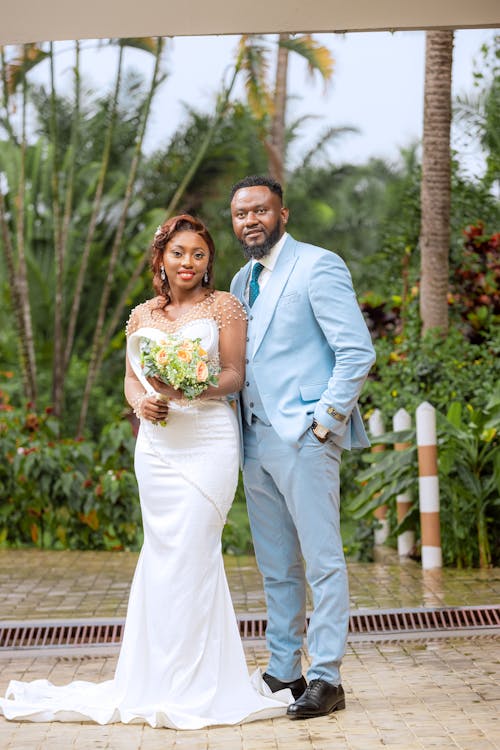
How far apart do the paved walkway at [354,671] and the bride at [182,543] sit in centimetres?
17

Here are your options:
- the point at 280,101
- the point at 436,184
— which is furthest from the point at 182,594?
the point at 280,101

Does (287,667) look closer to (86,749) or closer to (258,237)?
(86,749)

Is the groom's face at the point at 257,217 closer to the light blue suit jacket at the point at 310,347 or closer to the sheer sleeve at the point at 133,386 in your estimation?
the light blue suit jacket at the point at 310,347

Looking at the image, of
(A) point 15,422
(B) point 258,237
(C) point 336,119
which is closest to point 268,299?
(B) point 258,237

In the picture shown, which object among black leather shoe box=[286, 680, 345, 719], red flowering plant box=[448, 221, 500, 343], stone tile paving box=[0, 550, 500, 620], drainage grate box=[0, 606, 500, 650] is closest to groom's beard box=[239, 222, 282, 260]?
black leather shoe box=[286, 680, 345, 719]

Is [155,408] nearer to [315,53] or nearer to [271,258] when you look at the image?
[271,258]

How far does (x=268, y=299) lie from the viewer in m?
5.10

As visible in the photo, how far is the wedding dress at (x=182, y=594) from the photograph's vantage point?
16.1 feet

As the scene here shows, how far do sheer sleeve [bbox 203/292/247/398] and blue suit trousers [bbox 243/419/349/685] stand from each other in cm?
24

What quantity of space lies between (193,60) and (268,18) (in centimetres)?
2001

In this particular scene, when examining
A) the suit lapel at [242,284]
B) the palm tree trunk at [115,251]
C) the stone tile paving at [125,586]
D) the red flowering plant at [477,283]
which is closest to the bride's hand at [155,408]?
the suit lapel at [242,284]

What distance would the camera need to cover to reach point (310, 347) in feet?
16.6

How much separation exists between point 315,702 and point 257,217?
6.77ft

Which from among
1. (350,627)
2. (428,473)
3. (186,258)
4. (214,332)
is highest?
(186,258)
